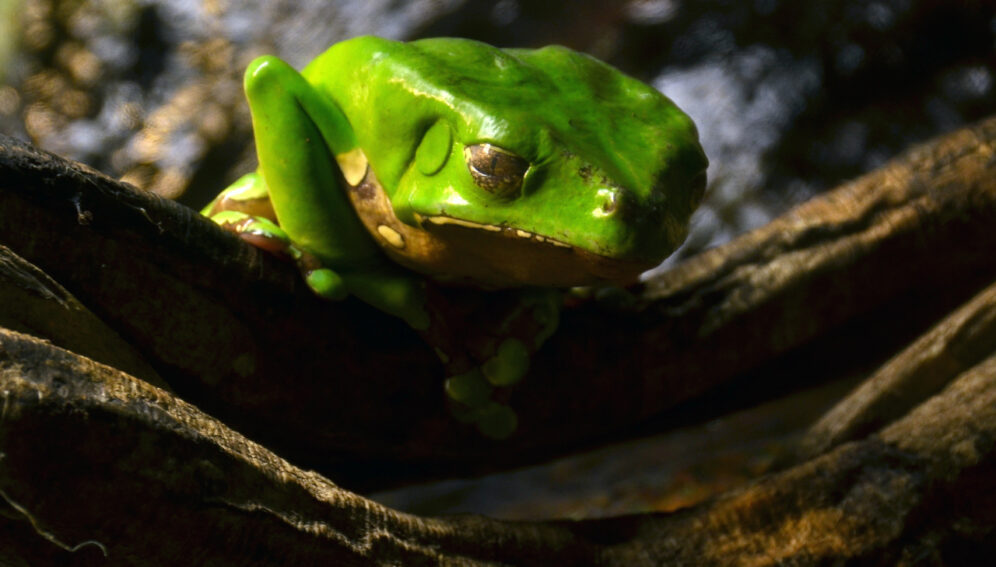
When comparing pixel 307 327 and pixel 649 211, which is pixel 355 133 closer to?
pixel 307 327

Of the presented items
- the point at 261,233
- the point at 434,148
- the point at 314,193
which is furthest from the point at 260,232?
the point at 434,148

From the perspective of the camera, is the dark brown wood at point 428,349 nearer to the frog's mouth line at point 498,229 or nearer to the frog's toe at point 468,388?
the frog's toe at point 468,388

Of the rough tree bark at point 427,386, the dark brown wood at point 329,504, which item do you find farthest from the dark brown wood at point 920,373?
the dark brown wood at point 329,504

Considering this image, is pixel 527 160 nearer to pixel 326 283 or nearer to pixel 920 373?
pixel 326 283

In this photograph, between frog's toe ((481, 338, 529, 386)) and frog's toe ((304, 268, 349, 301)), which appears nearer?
frog's toe ((304, 268, 349, 301))

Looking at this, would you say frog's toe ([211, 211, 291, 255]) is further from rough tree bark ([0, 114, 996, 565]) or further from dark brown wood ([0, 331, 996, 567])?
dark brown wood ([0, 331, 996, 567])

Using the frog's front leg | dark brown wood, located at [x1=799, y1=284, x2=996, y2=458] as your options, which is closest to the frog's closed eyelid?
the frog's front leg
